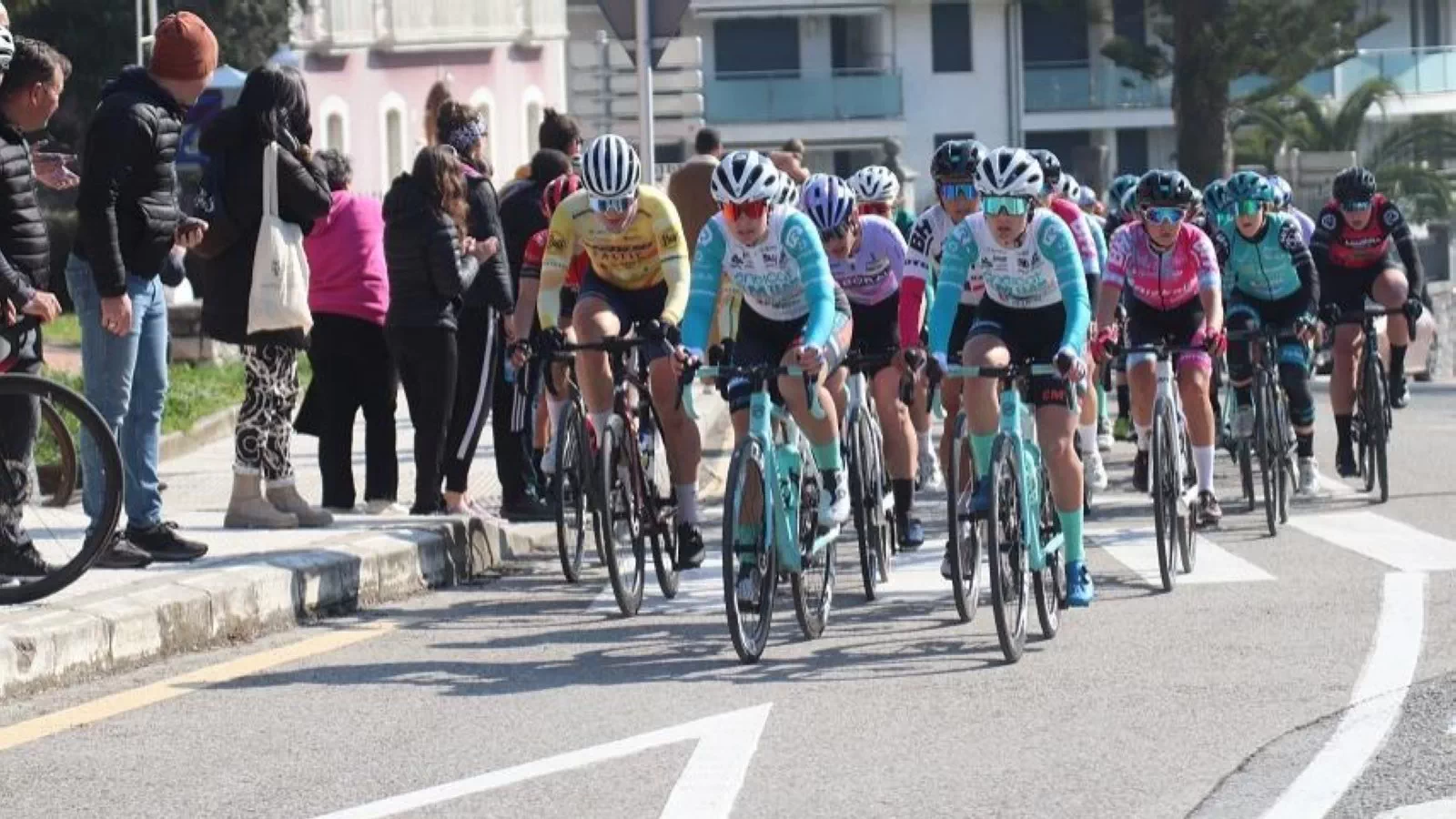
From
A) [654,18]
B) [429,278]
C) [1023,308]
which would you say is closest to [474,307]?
[429,278]

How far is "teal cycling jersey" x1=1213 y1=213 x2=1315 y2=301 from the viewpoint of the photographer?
51.4 ft

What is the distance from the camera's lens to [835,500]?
11.1 m

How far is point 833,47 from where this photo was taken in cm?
7238

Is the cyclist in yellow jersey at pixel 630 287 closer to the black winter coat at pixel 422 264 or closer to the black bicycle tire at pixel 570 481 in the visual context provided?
the black bicycle tire at pixel 570 481

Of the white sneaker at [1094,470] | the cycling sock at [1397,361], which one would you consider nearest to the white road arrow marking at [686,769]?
the white sneaker at [1094,470]

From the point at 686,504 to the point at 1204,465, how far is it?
3.07m

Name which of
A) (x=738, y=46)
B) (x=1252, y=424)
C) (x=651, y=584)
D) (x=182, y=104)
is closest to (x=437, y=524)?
(x=651, y=584)

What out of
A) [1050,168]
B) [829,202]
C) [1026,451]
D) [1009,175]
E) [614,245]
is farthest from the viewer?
[1050,168]

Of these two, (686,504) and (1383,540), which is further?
(1383,540)

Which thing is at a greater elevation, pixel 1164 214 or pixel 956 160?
pixel 956 160

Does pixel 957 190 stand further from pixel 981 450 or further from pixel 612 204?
pixel 981 450

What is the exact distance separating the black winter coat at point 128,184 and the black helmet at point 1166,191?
464 cm

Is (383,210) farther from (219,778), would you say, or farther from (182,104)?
(219,778)

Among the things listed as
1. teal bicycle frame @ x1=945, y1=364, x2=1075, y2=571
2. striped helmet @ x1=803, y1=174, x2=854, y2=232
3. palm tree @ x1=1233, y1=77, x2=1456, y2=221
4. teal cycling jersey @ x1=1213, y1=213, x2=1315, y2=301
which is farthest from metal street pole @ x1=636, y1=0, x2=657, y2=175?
palm tree @ x1=1233, y1=77, x2=1456, y2=221
